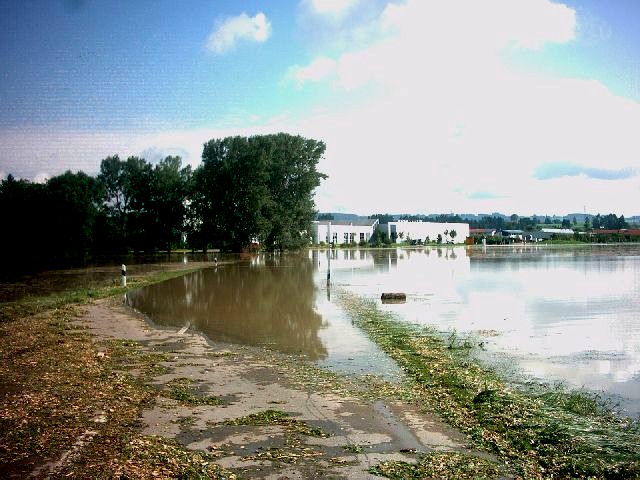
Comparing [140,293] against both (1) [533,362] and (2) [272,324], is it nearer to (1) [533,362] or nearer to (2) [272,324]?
(2) [272,324]

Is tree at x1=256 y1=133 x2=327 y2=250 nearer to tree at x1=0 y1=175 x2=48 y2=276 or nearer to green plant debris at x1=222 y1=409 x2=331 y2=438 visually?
tree at x1=0 y1=175 x2=48 y2=276

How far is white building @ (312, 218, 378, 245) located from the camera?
402 feet

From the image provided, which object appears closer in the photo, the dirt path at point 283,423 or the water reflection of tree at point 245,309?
the dirt path at point 283,423

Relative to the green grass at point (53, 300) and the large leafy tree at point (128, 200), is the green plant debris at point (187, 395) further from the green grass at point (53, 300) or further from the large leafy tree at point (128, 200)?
the large leafy tree at point (128, 200)

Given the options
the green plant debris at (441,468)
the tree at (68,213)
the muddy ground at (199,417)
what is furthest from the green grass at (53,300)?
the tree at (68,213)

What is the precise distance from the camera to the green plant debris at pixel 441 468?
530 centimetres

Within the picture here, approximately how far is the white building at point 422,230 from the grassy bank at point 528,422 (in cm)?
12090

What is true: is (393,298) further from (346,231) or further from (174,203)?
(346,231)

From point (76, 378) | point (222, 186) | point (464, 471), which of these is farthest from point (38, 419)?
point (222, 186)

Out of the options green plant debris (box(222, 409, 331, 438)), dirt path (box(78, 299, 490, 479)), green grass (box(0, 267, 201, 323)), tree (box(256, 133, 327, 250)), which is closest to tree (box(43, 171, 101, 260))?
tree (box(256, 133, 327, 250))

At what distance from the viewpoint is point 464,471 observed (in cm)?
540

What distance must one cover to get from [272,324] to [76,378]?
747 centimetres

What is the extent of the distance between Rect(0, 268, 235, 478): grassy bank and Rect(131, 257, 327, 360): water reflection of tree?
3.24 m

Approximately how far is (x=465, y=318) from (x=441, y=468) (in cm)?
1194
